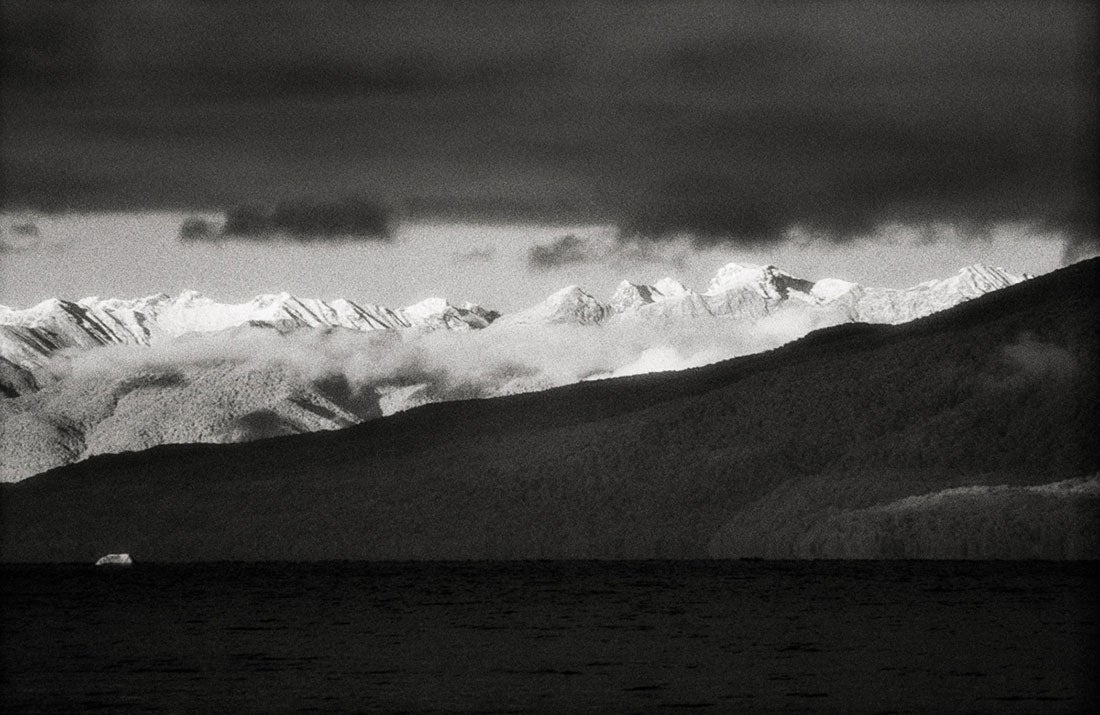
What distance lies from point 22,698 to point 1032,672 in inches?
1718

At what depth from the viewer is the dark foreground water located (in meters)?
73.8

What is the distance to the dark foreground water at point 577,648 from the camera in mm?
73812

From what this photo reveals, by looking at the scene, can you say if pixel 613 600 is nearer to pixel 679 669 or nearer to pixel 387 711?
pixel 679 669

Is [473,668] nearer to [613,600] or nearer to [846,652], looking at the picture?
[846,652]

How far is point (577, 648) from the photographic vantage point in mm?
99125

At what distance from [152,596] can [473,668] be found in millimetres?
86119

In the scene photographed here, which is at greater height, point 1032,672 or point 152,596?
point 152,596

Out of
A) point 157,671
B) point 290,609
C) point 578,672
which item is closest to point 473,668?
point 578,672

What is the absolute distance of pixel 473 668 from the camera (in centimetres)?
8725

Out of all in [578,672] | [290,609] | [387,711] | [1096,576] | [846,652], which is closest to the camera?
[387,711]

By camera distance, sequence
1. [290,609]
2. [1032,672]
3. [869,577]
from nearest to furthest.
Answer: [1032,672]
[290,609]
[869,577]

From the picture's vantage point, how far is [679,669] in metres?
85.8

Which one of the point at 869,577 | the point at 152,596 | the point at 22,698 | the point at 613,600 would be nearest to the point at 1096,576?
the point at 869,577

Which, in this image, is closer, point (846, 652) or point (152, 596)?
point (846, 652)
